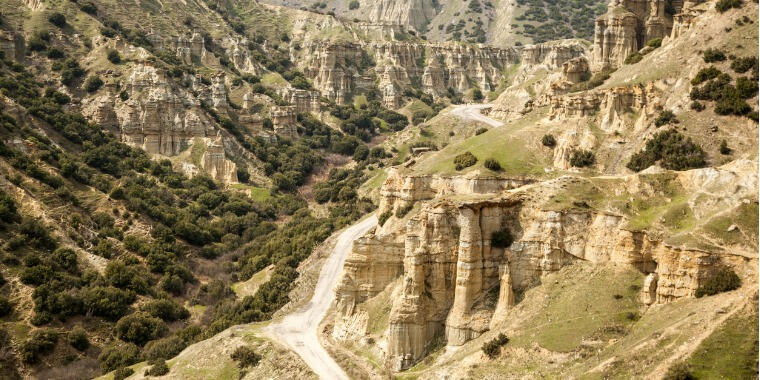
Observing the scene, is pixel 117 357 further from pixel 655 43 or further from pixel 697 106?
pixel 655 43

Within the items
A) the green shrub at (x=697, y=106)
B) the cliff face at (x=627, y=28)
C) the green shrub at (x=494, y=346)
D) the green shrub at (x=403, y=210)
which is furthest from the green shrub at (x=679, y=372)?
the cliff face at (x=627, y=28)

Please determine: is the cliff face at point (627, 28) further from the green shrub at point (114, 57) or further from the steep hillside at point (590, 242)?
the green shrub at point (114, 57)

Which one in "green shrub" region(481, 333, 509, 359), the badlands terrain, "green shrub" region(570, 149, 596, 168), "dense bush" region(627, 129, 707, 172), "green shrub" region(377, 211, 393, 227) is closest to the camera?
the badlands terrain

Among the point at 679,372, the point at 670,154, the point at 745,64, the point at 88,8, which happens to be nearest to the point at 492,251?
the point at 679,372

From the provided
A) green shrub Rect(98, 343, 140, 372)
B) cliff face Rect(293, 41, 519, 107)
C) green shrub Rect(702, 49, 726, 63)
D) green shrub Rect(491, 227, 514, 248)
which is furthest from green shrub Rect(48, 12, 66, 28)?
green shrub Rect(702, 49, 726, 63)

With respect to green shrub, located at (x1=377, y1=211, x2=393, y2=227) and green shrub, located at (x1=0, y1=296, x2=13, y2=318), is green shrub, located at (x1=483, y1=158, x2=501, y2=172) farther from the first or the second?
green shrub, located at (x1=0, y1=296, x2=13, y2=318)

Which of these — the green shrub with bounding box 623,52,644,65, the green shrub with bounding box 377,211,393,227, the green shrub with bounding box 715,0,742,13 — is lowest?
the green shrub with bounding box 377,211,393,227
